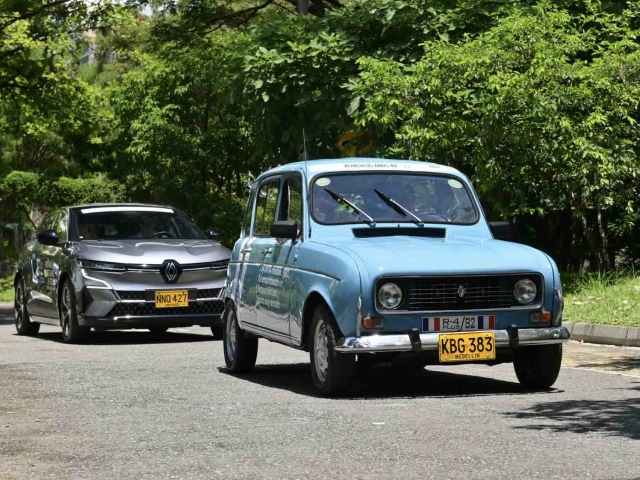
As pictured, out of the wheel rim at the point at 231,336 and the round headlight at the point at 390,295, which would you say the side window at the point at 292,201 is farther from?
the round headlight at the point at 390,295

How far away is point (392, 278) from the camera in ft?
31.7

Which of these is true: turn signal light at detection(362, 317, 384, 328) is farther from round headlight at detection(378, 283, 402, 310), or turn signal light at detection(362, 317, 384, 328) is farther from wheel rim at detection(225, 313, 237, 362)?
wheel rim at detection(225, 313, 237, 362)

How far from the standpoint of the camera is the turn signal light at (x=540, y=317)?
1005 centimetres

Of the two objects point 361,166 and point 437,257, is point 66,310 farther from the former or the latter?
point 437,257

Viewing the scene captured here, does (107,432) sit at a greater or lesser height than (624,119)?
lesser

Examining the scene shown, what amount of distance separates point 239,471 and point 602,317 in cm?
986

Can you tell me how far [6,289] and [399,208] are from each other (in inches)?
955

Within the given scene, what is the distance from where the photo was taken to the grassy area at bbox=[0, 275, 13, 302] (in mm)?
31062

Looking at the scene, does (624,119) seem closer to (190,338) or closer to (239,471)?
(190,338)

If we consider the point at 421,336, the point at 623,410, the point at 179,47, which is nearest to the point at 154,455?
the point at 421,336

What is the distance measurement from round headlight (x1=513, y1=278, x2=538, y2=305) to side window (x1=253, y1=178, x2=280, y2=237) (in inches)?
101

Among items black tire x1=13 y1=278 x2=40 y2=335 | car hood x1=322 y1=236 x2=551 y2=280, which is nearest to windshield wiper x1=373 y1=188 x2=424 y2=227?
car hood x1=322 y1=236 x2=551 y2=280

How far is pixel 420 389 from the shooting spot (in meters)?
10.6

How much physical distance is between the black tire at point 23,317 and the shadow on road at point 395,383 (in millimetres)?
6124
